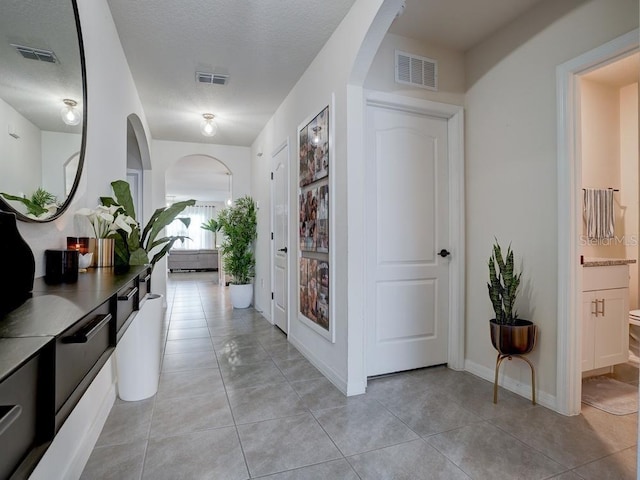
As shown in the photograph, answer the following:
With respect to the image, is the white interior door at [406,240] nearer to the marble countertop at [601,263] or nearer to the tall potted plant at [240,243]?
the marble countertop at [601,263]

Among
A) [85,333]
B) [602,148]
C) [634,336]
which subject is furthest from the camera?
[634,336]

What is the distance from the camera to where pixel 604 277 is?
8.29 feet

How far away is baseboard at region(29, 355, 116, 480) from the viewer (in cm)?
138

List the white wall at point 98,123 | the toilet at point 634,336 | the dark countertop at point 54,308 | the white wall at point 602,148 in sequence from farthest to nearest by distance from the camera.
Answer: the white wall at point 602,148, the toilet at point 634,336, the white wall at point 98,123, the dark countertop at point 54,308

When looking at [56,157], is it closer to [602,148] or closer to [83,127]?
[83,127]

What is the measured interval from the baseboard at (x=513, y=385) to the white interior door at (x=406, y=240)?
0.78ft

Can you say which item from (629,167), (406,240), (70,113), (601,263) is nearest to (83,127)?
(70,113)

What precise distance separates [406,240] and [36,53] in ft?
7.82

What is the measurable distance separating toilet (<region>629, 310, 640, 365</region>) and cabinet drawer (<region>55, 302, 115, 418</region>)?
3.67m

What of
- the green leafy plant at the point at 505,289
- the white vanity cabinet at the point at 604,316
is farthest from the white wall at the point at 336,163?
the white vanity cabinet at the point at 604,316

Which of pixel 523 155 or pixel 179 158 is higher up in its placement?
pixel 179 158

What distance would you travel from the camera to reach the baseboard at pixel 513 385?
7.34 ft

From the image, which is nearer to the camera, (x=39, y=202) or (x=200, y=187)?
(x=39, y=202)

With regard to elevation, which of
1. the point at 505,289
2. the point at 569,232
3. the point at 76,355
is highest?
the point at 569,232
